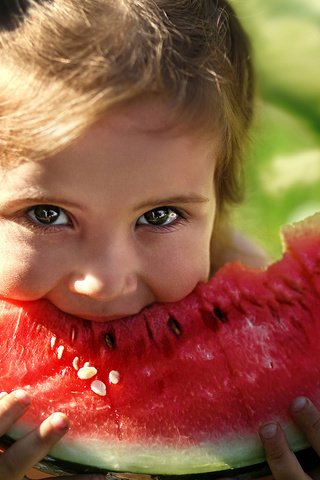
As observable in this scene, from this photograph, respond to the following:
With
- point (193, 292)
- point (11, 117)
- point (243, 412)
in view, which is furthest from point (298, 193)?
point (11, 117)

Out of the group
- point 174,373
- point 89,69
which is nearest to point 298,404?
point 174,373

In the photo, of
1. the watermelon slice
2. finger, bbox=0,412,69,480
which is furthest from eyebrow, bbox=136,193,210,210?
finger, bbox=0,412,69,480

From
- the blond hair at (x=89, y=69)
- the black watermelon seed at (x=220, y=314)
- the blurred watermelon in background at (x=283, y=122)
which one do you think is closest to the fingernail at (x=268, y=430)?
the black watermelon seed at (x=220, y=314)

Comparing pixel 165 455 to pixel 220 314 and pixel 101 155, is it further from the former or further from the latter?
pixel 101 155

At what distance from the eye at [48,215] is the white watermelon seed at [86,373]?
1.09 feet

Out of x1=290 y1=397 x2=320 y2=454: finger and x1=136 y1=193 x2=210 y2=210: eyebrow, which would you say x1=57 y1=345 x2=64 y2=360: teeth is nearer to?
x1=136 y1=193 x2=210 y2=210: eyebrow

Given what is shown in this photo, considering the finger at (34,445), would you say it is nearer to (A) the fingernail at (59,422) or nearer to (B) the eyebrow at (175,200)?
(A) the fingernail at (59,422)

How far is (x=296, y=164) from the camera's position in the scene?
3033 millimetres

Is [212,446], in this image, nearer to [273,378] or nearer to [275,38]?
[273,378]

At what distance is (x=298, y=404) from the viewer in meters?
1.76

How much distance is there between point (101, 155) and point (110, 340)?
47 cm

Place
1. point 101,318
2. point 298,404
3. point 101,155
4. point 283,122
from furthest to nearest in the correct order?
point 283,122 < point 101,318 < point 298,404 < point 101,155

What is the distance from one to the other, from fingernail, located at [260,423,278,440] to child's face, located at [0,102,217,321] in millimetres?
382

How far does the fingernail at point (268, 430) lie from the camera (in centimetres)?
169
